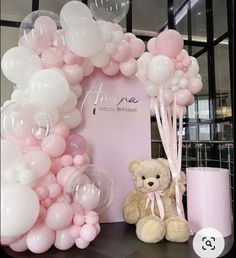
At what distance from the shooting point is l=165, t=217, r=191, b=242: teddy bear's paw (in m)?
1.13

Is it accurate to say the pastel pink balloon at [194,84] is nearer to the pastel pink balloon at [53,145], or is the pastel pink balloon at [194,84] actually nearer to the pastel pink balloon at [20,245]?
the pastel pink balloon at [53,145]

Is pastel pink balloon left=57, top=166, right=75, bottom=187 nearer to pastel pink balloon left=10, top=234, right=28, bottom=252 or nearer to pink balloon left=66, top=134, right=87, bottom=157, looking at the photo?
pink balloon left=66, top=134, right=87, bottom=157

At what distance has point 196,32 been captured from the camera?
70.9 inches

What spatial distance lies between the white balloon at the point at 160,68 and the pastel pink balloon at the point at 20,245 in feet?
2.92

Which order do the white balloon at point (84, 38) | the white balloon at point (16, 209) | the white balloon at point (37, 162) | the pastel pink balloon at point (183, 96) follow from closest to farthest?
the white balloon at point (16, 209)
the white balloon at point (37, 162)
the white balloon at point (84, 38)
the pastel pink balloon at point (183, 96)

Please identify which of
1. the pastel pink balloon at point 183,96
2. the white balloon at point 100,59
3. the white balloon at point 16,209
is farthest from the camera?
the pastel pink balloon at point 183,96

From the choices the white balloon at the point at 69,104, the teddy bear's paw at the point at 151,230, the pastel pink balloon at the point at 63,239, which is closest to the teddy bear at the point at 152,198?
the teddy bear's paw at the point at 151,230

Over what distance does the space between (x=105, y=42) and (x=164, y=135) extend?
56 centimetres

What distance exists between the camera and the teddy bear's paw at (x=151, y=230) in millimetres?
1114

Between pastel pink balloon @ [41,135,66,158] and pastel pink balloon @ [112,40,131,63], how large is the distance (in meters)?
0.47

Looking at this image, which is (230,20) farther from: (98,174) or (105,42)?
(98,174)

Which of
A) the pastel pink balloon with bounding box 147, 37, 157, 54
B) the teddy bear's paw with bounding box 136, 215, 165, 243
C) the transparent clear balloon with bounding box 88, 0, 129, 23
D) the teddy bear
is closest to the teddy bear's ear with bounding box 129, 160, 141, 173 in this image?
the teddy bear

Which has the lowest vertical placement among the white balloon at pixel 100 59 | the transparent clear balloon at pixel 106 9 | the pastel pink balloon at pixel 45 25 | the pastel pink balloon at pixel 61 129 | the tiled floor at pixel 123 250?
the tiled floor at pixel 123 250

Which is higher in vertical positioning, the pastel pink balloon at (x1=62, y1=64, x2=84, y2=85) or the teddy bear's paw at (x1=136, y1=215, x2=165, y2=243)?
the pastel pink balloon at (x1=62, y1=64, x2=84, y2=85)
